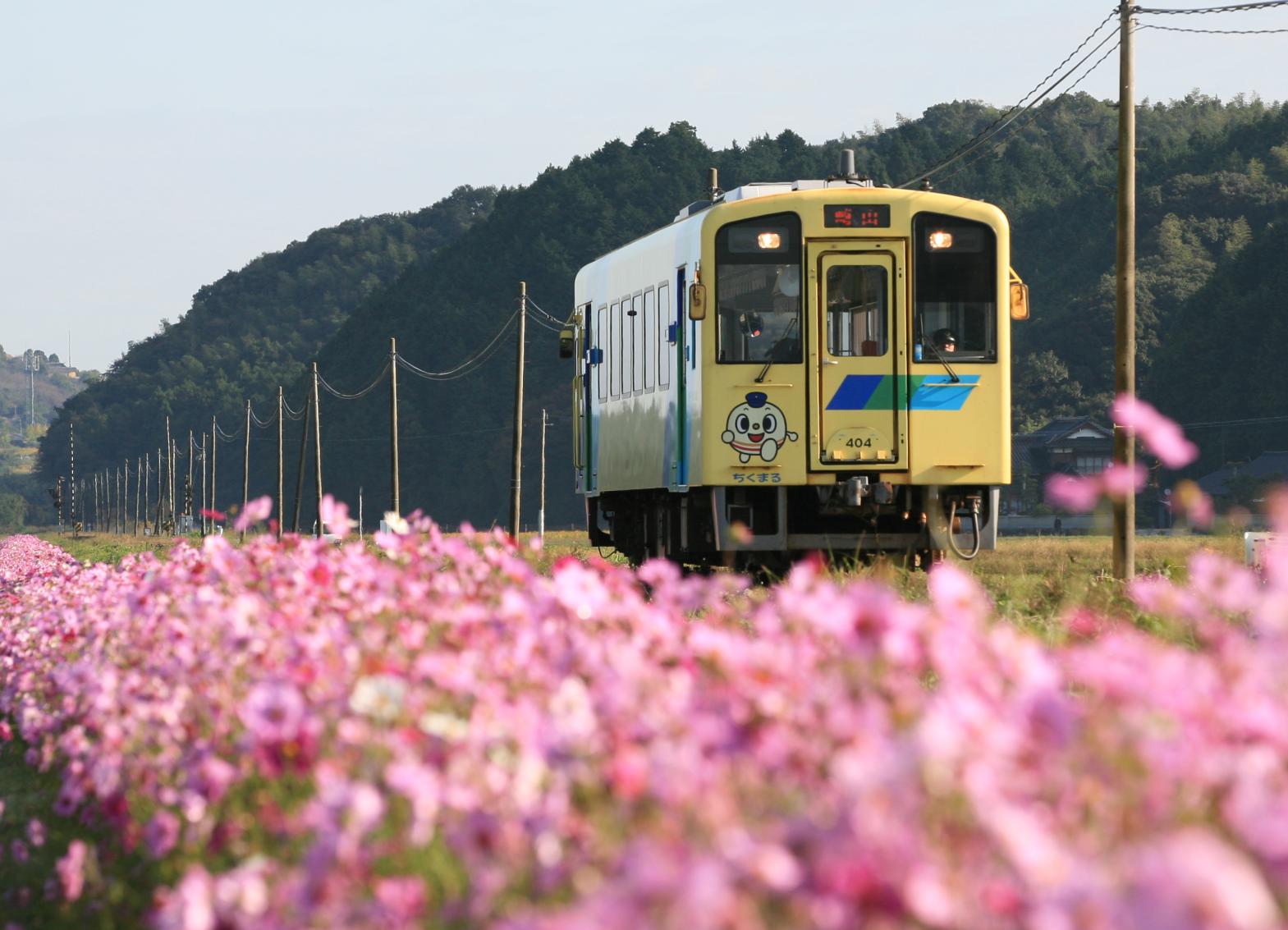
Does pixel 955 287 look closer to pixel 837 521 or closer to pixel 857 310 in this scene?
pixel 857 310

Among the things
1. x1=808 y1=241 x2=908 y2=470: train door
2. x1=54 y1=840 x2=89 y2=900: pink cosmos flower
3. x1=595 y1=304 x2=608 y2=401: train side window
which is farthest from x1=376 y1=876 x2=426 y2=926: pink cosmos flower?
x1=595 y1=304 x2=608 y2=401: train side window

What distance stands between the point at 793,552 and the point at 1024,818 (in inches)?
569

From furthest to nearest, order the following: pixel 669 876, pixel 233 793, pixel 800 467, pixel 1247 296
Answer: pixel 1247 296, pixel 800 467, pixel 233 793, pixel 669 876

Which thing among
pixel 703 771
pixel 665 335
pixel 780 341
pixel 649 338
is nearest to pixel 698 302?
pixel 780 341

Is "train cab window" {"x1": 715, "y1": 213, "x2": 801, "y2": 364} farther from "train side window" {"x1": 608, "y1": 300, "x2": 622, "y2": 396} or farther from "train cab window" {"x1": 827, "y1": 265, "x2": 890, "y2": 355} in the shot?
"train side window" {"x1": 608, "y1": 300, "x2": 622, "y2": 396}

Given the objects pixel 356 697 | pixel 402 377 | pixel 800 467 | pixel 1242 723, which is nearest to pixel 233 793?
pixel 356 697

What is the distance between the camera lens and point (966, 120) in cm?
12506

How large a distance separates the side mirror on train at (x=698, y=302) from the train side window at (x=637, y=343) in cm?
276

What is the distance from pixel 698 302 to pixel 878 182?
9668 cm

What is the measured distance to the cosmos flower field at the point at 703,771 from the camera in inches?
119

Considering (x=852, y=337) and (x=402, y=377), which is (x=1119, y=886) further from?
(x=402, y=377)

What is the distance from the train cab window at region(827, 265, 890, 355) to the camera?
1661 cm

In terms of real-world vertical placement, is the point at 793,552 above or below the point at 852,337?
below

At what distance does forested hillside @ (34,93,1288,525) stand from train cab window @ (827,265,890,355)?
64116mm
